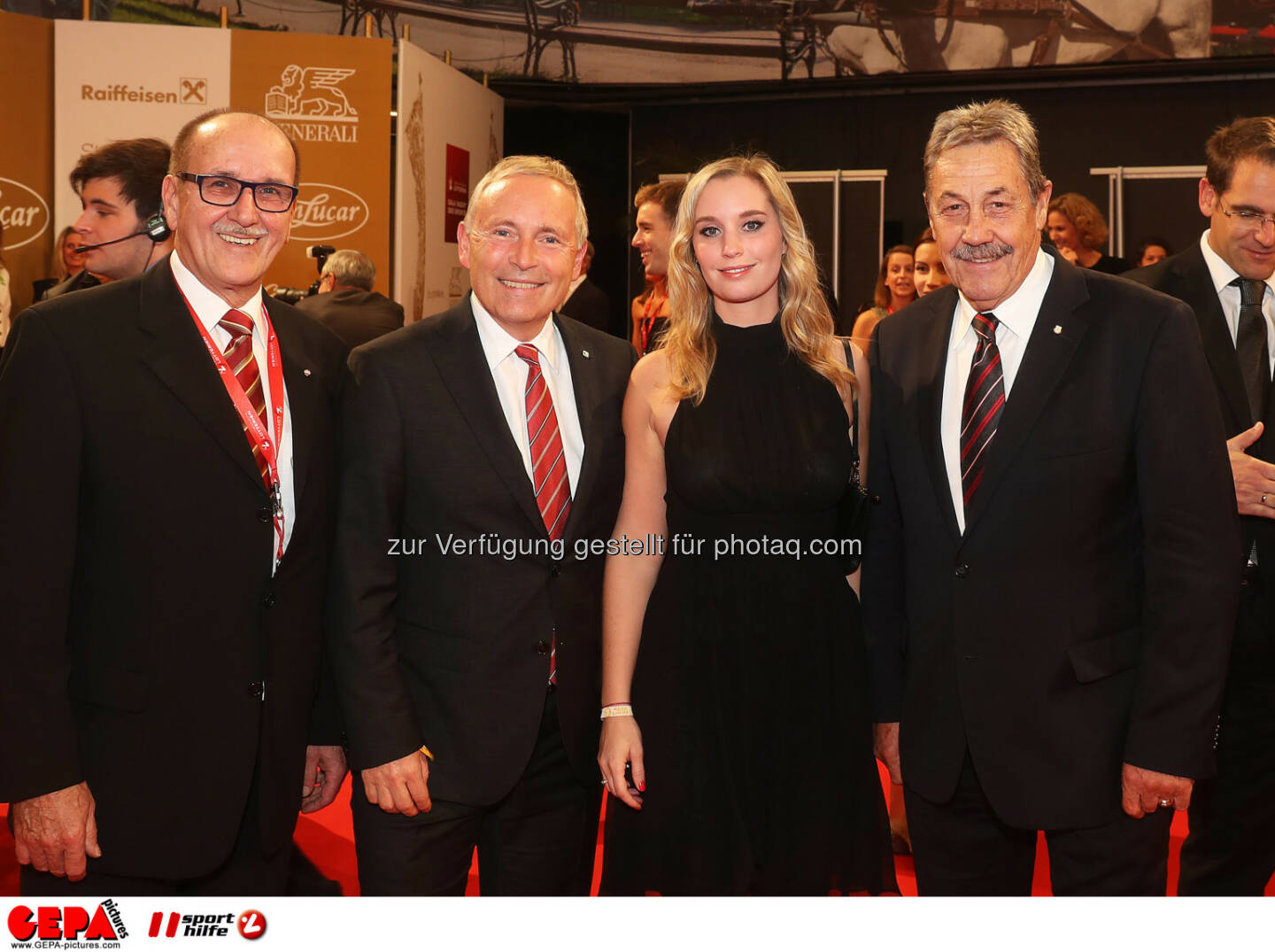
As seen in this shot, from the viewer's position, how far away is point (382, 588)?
222 centimetres

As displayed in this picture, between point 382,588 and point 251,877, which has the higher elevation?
point 382,588

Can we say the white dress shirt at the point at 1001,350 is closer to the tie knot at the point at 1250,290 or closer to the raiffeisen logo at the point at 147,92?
the tie knot at the point at 1250,290

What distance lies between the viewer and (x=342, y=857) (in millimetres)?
3766

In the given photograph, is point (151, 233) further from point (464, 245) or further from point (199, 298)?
point (464, 245)

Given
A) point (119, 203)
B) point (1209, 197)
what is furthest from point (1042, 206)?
point (119, 203)

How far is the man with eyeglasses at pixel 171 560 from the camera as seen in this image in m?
1.94

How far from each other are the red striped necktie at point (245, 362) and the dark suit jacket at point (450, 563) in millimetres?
193

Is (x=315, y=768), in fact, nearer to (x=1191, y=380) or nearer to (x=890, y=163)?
(x=1191, y=380)

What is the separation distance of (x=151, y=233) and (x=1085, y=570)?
2.28 meters

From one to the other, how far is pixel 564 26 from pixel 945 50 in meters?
3.48

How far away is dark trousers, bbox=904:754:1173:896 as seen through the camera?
7.11 ft

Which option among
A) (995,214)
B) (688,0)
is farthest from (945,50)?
(995,214)

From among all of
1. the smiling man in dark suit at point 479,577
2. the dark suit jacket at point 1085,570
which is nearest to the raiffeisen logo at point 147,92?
the smiling man in dark suit at point 479,577

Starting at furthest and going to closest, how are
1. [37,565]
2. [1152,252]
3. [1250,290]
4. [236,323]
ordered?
[1152,252], [1250,290], [236,323], [37,565]
